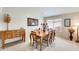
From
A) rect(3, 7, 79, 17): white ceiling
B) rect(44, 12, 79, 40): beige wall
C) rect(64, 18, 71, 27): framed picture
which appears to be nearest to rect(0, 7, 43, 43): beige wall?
rect(3, 7, 79, 17): white ceiling

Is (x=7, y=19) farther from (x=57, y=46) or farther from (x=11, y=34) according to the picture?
(x=57, y=46)

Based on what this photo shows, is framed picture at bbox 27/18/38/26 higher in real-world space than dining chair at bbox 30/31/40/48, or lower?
higher

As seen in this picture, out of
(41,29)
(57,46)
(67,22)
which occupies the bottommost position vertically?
(57,46)

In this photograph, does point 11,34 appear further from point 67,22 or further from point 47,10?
point 67,22

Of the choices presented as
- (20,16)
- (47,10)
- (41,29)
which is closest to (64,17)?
(47,10)

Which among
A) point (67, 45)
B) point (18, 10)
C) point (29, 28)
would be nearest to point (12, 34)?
point (29, 28)

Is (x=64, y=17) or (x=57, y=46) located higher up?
(x=64, y=17)

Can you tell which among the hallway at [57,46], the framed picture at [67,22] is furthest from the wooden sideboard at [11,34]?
the framed picture at [67,22]

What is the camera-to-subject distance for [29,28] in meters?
1.87

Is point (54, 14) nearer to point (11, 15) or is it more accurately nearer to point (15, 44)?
point (11, 15)

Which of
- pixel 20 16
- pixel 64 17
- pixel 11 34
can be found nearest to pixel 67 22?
pixel 64 17

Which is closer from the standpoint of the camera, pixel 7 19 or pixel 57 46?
pixel 7 19

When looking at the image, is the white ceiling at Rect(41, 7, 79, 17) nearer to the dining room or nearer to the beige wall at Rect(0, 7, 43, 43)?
the dining room

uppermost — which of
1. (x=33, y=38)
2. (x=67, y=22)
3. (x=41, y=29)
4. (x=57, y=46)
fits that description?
(x=67, y=22)
